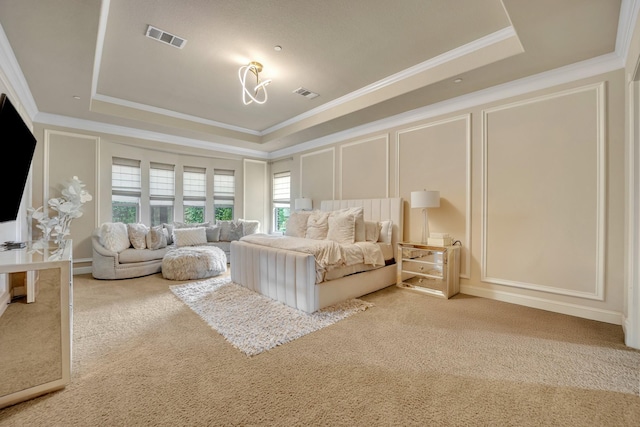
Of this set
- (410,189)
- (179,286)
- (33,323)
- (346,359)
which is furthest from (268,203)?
(346,359)

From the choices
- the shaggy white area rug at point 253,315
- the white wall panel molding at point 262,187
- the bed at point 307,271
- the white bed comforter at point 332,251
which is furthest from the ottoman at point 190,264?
the white wall panel molding at point 262,187

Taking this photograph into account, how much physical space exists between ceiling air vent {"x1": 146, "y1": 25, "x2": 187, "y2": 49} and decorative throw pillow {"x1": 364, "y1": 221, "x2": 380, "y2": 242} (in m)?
3.13

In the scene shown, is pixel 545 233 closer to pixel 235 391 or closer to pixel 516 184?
pixel 516 184

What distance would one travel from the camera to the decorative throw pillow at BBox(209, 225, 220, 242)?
Result: 18.5 ft

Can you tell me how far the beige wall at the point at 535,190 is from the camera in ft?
8.68

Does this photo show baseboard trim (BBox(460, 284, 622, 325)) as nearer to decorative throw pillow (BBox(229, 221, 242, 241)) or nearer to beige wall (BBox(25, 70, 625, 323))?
beige wall (BBox(25, 70, 625, 323))

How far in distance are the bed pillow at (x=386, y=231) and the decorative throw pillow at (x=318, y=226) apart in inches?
32.7

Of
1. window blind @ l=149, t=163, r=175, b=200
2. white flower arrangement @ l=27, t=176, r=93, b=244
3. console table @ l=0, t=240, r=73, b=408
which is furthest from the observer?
window blind @ l=149, t=163, r=175, b=200

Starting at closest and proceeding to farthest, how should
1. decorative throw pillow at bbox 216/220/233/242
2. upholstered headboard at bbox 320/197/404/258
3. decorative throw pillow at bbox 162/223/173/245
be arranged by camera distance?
upholstered headboard at bbox 320/197/404/258 < decorative throw pillow at bbox 162/223/173/245 < decorative throw pillow at bbox 216/220/233/242

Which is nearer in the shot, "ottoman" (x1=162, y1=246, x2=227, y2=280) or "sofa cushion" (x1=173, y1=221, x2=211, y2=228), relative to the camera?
"ottoman" (x1=162, y1=246, x2=227, y2=280)

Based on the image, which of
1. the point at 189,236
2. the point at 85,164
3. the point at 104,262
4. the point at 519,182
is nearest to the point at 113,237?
the point at 104,262

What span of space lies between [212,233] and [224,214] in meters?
0.87

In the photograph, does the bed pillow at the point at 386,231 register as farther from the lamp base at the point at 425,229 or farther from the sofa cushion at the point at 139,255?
the sofa cushion at the point at 139,255

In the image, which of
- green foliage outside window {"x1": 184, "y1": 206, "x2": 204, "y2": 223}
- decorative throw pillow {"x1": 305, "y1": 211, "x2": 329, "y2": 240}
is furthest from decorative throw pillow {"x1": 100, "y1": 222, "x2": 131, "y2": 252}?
decorative throw pillow {"x1": 305, "y1": 211, "x2": 329, "y2": 240}
